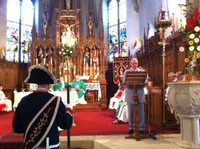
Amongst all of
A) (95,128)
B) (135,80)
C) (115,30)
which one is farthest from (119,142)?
(115,30)

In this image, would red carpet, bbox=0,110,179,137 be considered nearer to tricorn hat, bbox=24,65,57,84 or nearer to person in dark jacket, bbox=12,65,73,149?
person in dark jacket, bbox=12,65,73,149

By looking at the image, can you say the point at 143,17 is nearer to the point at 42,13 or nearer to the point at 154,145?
the point at 42,13

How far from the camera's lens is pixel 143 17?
13.9 m

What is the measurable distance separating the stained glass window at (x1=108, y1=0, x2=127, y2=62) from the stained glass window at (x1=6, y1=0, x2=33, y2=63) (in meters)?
5.61

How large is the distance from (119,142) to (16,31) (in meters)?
13.8

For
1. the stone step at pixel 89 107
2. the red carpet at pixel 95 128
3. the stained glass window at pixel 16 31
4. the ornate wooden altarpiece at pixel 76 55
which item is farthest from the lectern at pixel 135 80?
the stained glass window at pixel 16 31

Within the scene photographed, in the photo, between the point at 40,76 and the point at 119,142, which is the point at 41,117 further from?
the point at 119,142

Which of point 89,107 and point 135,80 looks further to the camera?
point 89,107

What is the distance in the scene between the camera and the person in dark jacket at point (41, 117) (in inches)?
108

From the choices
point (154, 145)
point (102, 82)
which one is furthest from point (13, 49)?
point (154, 145)

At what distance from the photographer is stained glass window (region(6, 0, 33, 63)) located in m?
15.9

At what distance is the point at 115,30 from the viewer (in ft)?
57.2

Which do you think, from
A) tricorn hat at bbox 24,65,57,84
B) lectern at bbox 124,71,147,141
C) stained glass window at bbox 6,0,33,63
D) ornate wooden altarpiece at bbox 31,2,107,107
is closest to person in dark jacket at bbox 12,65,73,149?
tricorn hat at bbox 24,65,57,84

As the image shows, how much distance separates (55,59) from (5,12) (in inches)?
172
